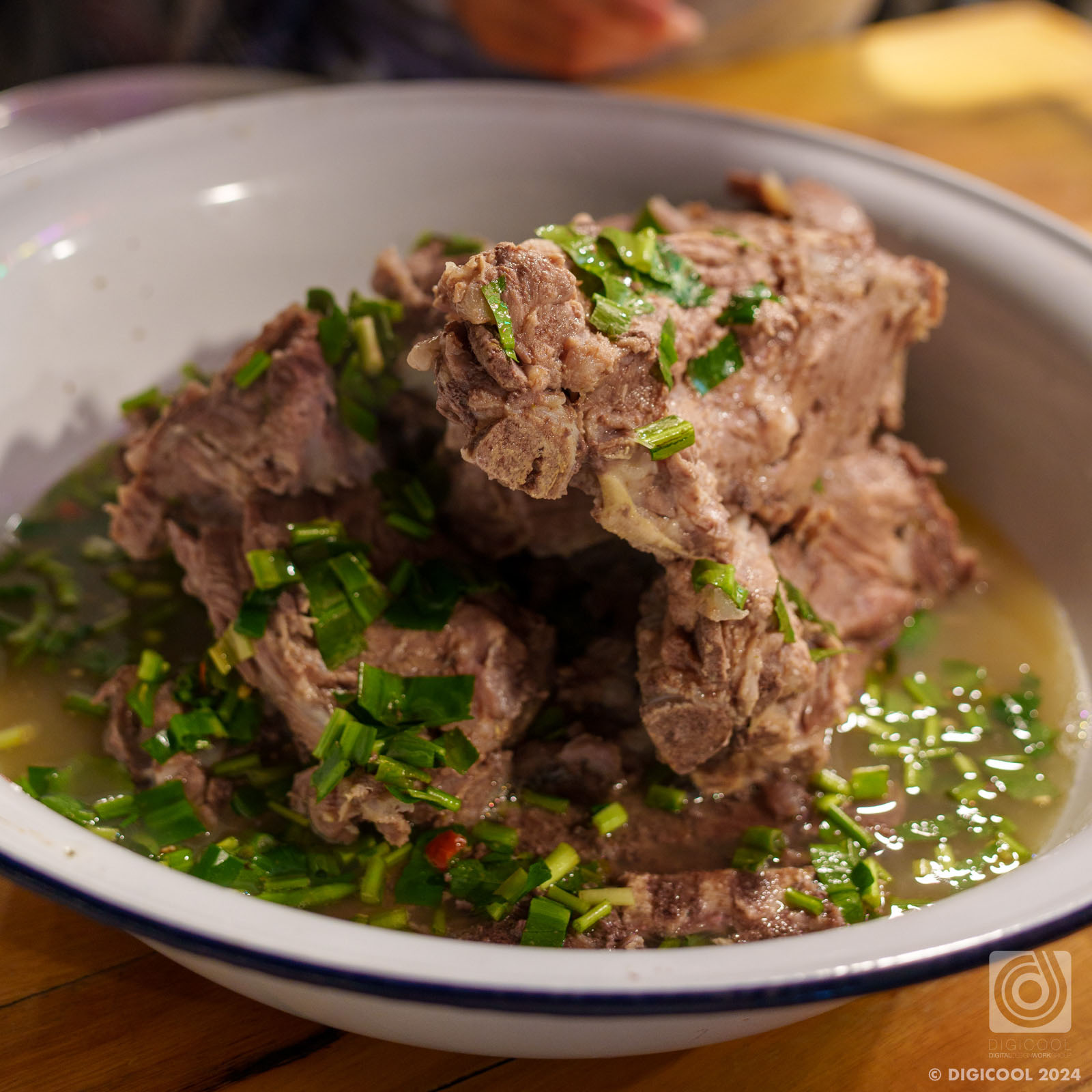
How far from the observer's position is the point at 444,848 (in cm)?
178

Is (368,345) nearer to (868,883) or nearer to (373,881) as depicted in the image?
(373,881)

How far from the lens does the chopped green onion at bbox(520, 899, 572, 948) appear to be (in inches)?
63.2

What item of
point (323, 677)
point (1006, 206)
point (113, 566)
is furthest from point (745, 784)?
point (1006, 206)

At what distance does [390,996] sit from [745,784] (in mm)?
949

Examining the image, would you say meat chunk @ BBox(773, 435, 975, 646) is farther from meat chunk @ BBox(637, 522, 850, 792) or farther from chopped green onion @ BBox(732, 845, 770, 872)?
chopped green onion @ BBox(732, 845, 770, 872)

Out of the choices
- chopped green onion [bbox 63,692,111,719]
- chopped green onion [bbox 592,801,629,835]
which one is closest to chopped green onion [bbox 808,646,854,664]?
chopped green onion [bbox 592,801,629,835]

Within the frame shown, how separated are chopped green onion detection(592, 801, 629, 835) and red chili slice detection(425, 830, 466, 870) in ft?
0.81

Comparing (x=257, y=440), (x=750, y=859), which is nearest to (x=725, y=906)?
(x=750, y=859)

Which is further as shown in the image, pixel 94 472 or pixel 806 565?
pixel 94 472

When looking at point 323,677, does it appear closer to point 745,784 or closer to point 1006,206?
point 745,784

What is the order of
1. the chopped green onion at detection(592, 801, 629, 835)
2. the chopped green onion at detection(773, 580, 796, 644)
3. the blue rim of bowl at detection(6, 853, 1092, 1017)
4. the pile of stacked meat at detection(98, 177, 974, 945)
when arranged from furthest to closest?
the chopped green onion at detection(592, 801, 629, 835)
the chopped green onion at detection(773, 580, 796, 644)
the pile of stacked meat at detection(98, 177, 974, 945)
the blue rim of bowl at detection(6, 853, 1092, 1017)

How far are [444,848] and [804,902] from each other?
2.06 feet

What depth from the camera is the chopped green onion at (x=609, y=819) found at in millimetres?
1838

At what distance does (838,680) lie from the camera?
191 cm
